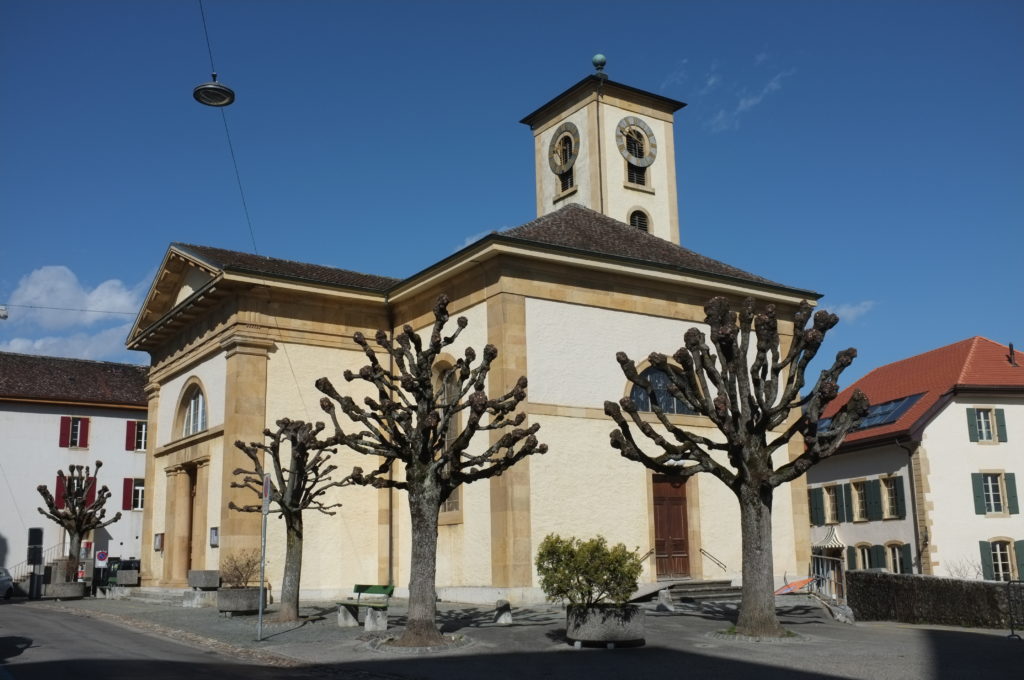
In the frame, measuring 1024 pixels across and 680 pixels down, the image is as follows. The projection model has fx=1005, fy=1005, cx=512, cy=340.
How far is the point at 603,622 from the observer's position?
13875 mm

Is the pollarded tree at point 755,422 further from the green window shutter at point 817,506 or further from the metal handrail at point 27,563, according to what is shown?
the metal handrail at point 27,563

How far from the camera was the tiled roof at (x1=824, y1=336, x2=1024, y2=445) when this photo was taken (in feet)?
112

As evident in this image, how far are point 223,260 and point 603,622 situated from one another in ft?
56.6

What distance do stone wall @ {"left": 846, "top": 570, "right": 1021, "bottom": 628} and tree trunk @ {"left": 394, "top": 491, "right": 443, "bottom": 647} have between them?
9.80m

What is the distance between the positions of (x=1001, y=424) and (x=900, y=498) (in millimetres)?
4423

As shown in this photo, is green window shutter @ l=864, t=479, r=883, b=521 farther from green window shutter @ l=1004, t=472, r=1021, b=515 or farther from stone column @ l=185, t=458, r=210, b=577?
stone column @ l=185, t=458, r=210, b=577

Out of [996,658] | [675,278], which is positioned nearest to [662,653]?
[996,658]

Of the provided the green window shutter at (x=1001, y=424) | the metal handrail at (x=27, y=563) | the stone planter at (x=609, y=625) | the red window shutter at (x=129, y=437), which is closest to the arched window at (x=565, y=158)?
the green window shutter at (x=1001, y=424)

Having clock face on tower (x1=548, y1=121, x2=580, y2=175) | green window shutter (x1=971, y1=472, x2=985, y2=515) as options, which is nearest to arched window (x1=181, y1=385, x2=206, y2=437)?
clock face on tower (x1=548, y1=121, x2=580, y2=175)

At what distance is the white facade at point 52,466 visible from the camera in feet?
136

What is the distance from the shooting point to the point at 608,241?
82.1 feet

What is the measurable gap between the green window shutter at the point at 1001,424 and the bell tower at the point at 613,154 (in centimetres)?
1261

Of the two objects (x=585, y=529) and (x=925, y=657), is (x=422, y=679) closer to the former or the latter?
(x=925, y=657)

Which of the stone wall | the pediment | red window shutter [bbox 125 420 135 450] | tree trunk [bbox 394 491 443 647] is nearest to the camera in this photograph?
tree trunk [bbox 394 491 443 647]
